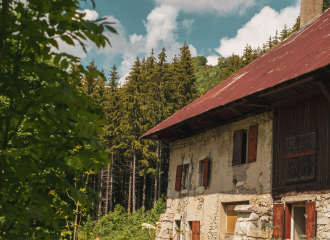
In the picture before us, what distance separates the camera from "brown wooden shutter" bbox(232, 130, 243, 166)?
1292 centimetres

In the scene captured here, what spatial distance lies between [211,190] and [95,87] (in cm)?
3705

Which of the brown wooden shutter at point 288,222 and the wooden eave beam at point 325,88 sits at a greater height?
the wooden eave beam at point 325,88

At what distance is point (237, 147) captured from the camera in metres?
13.1

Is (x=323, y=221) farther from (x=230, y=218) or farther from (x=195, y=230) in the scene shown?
(x=195, y=230)

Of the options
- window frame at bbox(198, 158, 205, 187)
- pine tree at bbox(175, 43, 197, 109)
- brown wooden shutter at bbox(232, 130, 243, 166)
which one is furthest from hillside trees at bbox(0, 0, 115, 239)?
pine tree at bbox(175, 43, 197, 109)

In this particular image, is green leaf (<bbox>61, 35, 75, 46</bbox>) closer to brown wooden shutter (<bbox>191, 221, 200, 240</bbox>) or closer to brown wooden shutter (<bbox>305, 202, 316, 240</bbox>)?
brown wooden shutter (<bbox>305, 202, 316, 240</bbox>)

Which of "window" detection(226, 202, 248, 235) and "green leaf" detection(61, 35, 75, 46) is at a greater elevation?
"green leaf" detection(61, 35, 75, 46)

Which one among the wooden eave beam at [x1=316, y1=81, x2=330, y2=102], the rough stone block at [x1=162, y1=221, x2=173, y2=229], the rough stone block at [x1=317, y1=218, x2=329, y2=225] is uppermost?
the wooden eave beam at [x1=316, y1=81, x2=330, y2=102]

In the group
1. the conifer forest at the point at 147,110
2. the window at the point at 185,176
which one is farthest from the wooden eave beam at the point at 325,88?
the conifer forest at the point at 147,110

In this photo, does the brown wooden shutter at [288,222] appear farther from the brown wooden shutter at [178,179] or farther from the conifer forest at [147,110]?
the conifer forest at [147,110]

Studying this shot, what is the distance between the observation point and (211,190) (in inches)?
563

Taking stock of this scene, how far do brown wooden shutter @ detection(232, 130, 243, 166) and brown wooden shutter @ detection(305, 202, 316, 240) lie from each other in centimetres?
345

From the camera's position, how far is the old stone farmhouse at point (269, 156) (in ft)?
31.4

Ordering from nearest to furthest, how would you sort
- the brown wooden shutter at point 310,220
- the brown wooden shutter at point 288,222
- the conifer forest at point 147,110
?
1. the brown wooden shutter at point 310,220
2. the brown wooden shutter at point 288,222
3. the conifer forest at point 147,110
